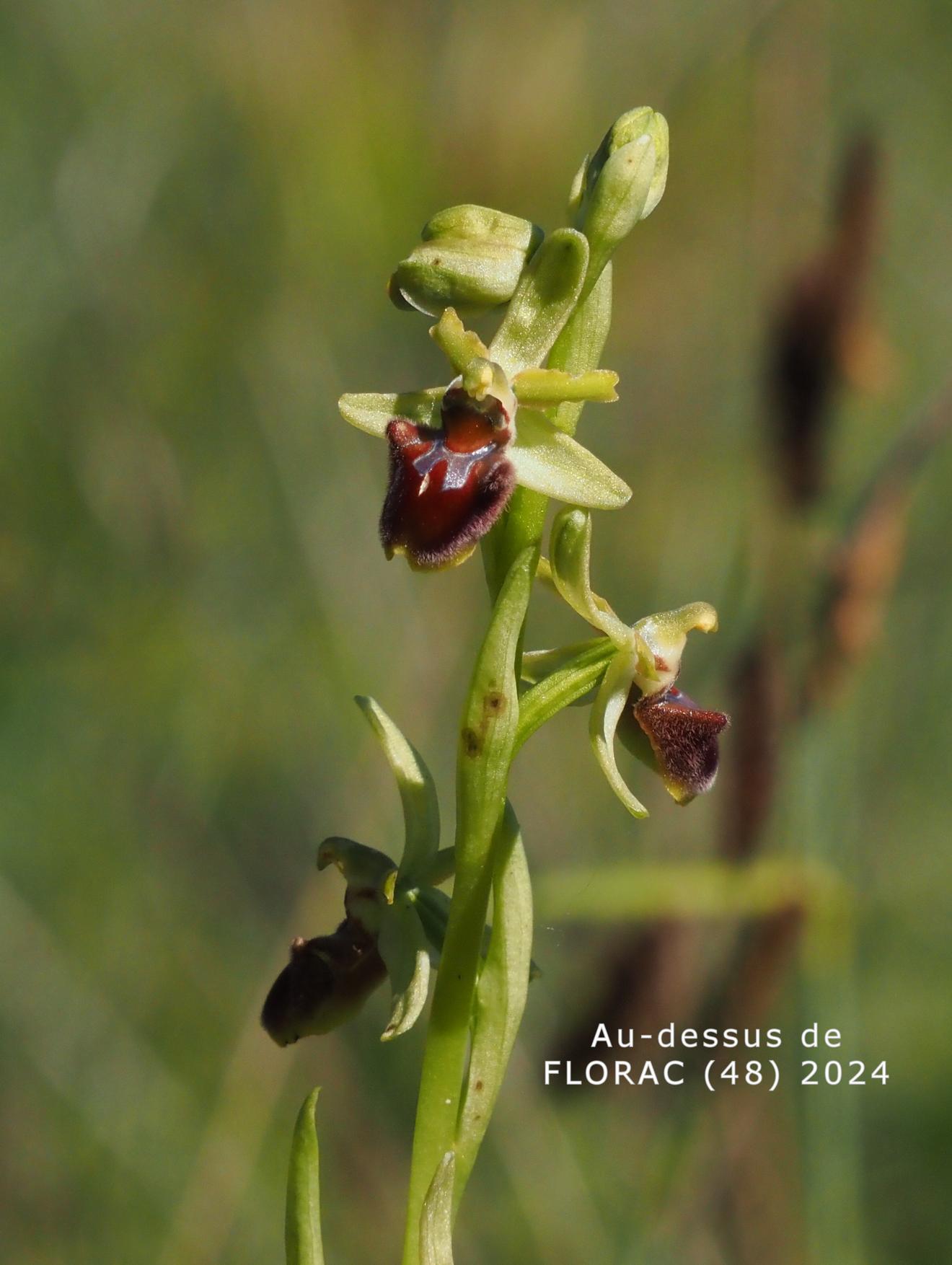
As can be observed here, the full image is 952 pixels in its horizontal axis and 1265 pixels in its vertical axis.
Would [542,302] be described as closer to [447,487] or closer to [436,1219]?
[447,487]

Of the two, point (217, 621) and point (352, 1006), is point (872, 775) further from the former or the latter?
point (352, 1006)

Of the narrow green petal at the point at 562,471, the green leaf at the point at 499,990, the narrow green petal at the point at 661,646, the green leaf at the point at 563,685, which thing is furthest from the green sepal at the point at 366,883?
the narrow green petal at the point at 562,471

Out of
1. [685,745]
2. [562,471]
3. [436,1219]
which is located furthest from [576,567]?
[436,1219]

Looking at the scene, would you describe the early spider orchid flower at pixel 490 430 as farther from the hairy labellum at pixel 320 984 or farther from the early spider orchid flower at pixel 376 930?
the hairy labellum at pixel 320 984

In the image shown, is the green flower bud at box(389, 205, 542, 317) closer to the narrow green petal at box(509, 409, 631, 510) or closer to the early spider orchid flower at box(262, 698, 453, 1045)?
the narrow green petal at box(509, 409, 631, 510)

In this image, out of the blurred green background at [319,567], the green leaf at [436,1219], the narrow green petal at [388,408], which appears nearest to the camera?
the green leaf at [436,1219]

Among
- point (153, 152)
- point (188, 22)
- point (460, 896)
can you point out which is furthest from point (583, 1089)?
point (188, 22)
